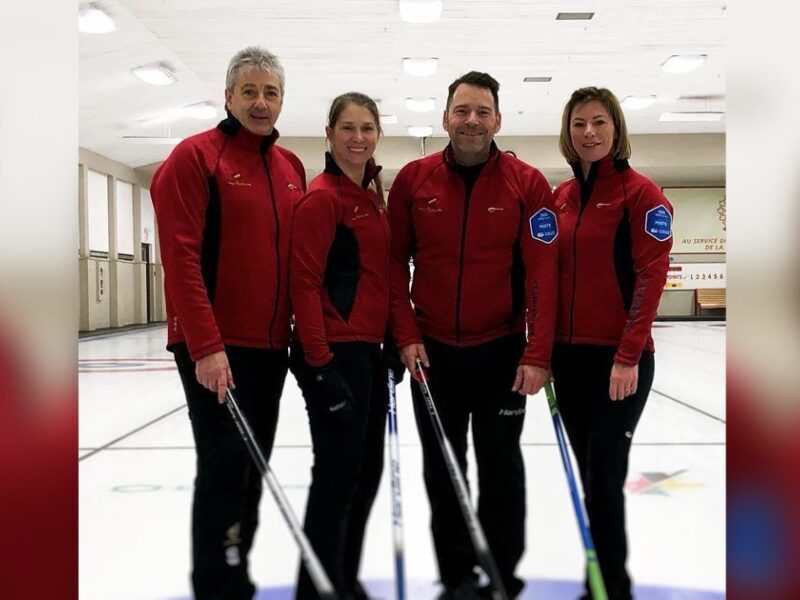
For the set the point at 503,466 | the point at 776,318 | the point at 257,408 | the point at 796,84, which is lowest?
the point at 503,466

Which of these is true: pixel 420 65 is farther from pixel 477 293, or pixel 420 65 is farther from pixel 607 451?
pixel 607 451

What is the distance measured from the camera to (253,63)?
1.90 meters

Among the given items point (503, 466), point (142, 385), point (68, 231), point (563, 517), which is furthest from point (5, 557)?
point (142, 385)

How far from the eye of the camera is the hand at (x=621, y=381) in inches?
75.0

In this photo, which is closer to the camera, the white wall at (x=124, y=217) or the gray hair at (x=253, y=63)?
the gray hair at (x=253, y=63)

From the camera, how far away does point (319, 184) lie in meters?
1.97

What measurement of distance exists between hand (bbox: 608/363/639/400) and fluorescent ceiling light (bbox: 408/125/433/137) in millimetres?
12143

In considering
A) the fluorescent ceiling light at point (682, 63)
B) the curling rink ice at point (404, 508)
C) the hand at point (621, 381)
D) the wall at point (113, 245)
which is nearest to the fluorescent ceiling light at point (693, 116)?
the fluorescent ceiling light at point (682, 63)

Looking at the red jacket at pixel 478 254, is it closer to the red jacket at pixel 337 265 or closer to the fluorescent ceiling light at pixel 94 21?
the red jacket at pixel 337 265

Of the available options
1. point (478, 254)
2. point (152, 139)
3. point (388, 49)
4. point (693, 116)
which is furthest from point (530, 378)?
point (152, 139)

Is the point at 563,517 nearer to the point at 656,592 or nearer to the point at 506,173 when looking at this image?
the point at 656,592

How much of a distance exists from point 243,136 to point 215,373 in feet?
2.07

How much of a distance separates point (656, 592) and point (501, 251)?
3.63 feet

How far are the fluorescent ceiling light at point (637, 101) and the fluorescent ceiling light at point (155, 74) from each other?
6.96 meters
